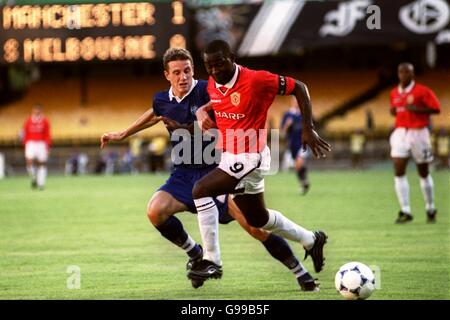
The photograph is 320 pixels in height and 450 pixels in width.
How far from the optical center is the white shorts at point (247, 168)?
25.4 ft

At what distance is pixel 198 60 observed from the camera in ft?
121

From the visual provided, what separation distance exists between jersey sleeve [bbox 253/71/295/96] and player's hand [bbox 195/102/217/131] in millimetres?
537

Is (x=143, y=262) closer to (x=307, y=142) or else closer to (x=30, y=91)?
(x=307, y=142)

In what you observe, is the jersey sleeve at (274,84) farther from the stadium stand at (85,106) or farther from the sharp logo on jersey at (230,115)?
the stadium stand at (85,106)

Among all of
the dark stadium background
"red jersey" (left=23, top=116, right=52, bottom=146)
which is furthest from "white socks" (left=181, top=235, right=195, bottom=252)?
the dark stadium background

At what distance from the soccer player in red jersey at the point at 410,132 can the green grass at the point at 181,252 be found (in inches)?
15.4

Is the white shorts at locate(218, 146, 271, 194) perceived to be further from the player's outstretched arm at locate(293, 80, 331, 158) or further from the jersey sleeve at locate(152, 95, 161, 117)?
the jersey sleeve at locate(152, 95, 161, 117)

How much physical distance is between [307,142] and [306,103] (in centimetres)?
33

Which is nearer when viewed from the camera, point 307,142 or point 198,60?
point 307,142

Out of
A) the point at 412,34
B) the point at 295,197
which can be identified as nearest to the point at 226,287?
the point at 295,197

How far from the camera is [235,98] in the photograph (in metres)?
7.77

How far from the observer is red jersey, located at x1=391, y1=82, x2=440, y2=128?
13781 mm

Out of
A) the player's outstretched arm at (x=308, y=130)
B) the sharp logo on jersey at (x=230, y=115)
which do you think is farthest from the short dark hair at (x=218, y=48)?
the player's outstretched arm at (x=308, y=130)
